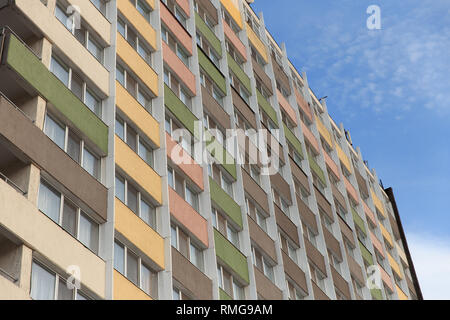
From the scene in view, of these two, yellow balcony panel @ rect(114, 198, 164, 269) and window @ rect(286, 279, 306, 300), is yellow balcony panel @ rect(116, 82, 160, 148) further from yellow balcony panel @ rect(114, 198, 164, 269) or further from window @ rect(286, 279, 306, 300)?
window @ rect(286, 279, 306, 300)

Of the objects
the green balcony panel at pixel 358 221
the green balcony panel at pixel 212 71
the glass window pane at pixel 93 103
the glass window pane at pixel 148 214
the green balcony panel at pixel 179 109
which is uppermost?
the green balcony panel at pixel 212 71

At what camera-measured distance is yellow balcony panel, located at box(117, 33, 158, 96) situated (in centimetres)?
3281

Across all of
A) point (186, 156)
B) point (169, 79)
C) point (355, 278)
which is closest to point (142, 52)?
point (169, 79)

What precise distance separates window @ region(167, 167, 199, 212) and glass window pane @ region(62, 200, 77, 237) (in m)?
8.26

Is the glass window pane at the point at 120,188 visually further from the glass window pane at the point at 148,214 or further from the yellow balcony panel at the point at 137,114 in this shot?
the yellow balcony panel at the point at 137,114

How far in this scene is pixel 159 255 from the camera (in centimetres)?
2800

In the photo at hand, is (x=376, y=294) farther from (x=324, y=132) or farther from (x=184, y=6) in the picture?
(x=184, y=6)

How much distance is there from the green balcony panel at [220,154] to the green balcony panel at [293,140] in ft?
40.7

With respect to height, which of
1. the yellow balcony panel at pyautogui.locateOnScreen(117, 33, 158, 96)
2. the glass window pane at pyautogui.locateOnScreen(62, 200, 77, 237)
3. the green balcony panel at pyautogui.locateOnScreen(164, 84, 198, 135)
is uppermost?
the yellow balcony panel at pyautogui.locateOnScreen(117, 33, 158, 96)

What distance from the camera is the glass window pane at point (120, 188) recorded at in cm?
2779

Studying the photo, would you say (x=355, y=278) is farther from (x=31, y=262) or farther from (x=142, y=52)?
(x=31, y=262)

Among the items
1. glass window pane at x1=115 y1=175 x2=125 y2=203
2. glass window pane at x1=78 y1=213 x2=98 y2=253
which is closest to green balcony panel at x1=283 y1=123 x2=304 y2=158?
glass window pane at x1=115 y1=175 x2=125 y2=203

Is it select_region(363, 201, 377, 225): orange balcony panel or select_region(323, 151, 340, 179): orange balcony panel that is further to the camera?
select_region(363, 201, 377, 225): orange balcony panel

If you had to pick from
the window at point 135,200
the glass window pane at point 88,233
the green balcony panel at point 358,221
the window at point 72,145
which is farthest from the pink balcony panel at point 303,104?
the glass window pane at point 88,233
